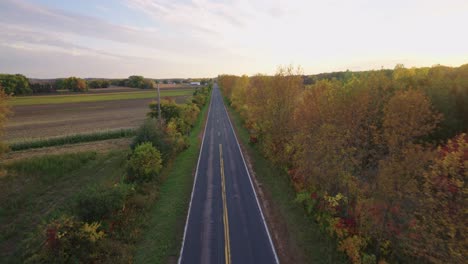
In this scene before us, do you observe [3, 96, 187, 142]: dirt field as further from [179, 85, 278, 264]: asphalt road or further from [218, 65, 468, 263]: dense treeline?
[218, 65, 468, 263]: dense treeline

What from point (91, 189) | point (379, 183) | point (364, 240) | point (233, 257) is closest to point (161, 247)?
point (233, 257)

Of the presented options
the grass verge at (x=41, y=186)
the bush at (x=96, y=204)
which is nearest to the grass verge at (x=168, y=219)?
the bush at (x=96, y=204)

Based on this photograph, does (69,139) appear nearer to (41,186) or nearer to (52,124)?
(41,186)

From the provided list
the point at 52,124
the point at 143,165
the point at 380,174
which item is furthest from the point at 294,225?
the point at 52,124

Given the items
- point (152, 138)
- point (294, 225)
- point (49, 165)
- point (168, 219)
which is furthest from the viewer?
point (49, 165)

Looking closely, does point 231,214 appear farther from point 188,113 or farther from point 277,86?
point 188,113

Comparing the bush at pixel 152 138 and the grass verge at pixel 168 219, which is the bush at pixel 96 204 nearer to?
the grass verge at pixel 168 219

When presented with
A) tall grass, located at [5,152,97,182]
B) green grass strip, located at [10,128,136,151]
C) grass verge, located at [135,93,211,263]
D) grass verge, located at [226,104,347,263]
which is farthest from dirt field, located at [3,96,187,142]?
grass verge, located at [226,104,347,263]
